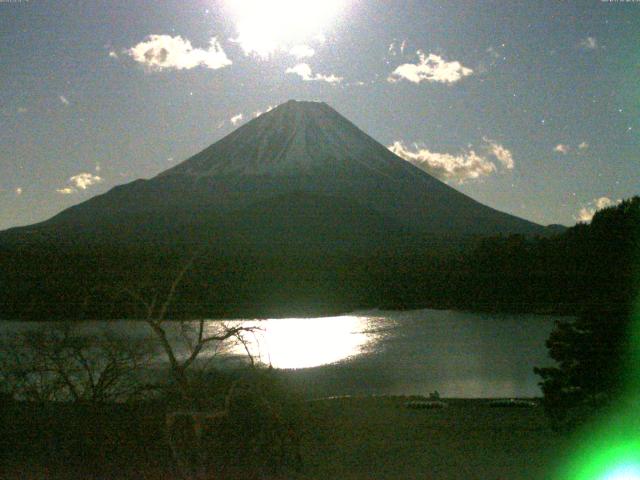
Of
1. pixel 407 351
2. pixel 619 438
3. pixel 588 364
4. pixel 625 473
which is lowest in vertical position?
pixel 407 351

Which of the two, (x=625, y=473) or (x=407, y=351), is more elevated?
(x=625, y=473)

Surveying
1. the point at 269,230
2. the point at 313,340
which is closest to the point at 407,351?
the point at 313,340

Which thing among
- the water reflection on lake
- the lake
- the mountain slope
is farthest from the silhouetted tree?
the mountain slope

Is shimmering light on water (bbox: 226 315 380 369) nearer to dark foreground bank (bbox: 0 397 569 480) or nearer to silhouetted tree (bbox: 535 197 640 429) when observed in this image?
dark foreground bank (bbox: 0 397 569 480)

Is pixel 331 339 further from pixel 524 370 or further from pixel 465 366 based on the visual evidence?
pixel 524 370

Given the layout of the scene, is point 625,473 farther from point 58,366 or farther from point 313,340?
point 313,340

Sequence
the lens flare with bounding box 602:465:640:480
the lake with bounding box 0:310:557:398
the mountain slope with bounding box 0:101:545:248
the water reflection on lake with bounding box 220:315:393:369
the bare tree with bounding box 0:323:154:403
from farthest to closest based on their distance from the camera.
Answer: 1. the mountain slope with bounding box 0:101:545:248
2. the water reflection on lake with bounding box 220:315:393:369
3. the lake with bounding box 0:310:557:398
4. the bare tree with bounding box 0:323:154:403
5. the lens flare with bounding box 602:465:640:480

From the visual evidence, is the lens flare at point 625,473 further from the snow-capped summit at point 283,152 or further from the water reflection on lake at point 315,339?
the snow-capped summit at point 283,152

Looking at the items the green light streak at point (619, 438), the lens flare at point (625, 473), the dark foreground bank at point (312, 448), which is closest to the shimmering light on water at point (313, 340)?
the dark foreground bank at point (312, 448)
